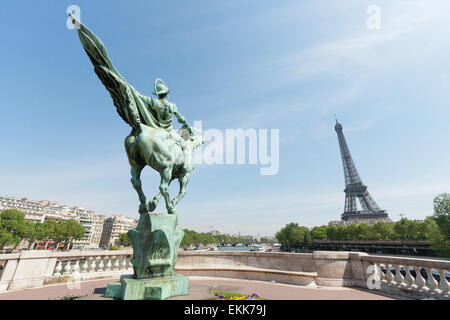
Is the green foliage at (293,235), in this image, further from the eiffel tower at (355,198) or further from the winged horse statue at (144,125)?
the winged horse statue at (144,125)

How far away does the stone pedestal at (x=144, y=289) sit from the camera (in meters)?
4.77

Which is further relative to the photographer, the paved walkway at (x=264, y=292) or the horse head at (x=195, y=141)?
the horse head at (x=195, y=141)

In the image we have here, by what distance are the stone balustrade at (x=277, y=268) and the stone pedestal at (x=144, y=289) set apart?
5.36 metres

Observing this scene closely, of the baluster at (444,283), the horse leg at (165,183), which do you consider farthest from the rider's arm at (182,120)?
the baluster at (444,283)

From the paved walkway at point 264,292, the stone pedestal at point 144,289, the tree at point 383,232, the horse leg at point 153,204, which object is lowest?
the paved walkway at point 264,292

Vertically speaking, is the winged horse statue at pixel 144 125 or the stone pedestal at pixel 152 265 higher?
the winged horse statue at pixel 144 125

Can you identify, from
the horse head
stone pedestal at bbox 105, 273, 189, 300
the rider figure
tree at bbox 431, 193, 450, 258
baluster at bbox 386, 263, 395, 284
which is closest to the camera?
stone pedestal at bbox 105, 273, 189, 300

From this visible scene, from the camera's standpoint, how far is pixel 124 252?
1091 cm

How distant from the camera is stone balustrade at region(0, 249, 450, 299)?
21.7ft

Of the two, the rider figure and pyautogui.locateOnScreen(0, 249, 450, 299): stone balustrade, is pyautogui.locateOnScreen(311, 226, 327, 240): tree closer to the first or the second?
pyautogui.locateOnScreen(0, 249, 450, 299): stone balustrade

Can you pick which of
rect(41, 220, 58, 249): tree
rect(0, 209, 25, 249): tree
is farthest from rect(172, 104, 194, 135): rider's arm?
rect(41, 220, 58, 249): tree

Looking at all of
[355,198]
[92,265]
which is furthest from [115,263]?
[355,198]
